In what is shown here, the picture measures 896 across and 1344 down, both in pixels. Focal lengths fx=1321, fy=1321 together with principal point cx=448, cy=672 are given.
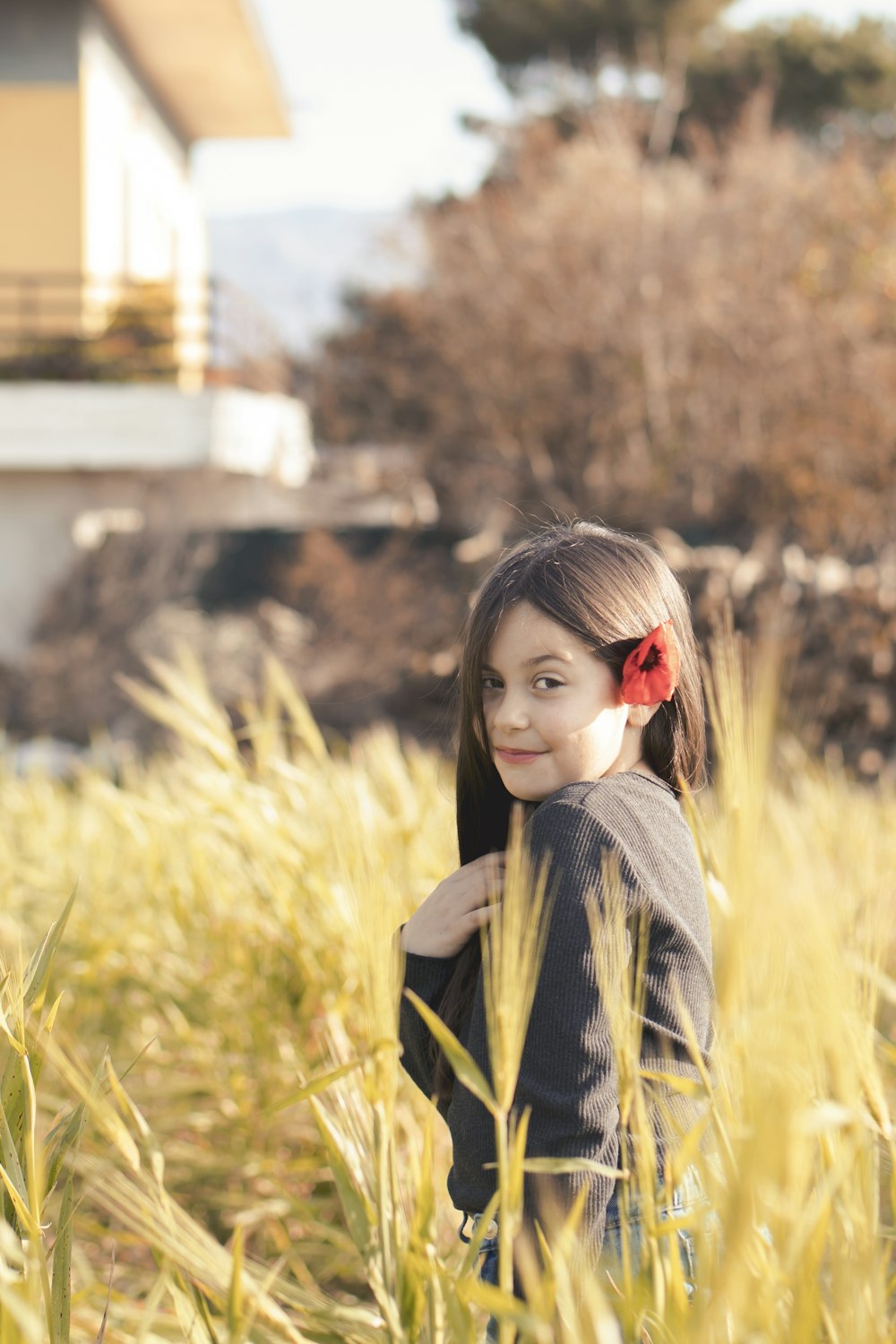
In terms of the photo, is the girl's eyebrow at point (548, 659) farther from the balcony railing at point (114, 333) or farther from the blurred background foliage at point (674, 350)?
the balcony railing at point (114, 333)

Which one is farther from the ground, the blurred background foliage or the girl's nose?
the blurred background foliage

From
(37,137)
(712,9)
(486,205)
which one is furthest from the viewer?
(712,9)

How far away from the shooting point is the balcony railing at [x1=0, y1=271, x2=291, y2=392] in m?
11.7

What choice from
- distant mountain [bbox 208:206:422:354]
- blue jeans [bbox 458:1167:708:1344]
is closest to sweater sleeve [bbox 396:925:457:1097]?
blue jeans [bbox 458:1167:708:1344]

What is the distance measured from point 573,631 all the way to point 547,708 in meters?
0.08

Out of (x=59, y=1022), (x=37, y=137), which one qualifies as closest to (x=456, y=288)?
(x=37, y=137)

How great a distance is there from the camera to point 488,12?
795 inches

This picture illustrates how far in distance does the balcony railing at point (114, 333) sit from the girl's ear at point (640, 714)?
406 inches

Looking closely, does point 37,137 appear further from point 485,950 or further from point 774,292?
point 485,950

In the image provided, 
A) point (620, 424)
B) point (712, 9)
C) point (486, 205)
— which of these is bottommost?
point (620, 424)

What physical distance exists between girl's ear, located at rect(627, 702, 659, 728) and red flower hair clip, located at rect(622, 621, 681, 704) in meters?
0.07

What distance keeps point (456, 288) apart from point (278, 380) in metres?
3.42

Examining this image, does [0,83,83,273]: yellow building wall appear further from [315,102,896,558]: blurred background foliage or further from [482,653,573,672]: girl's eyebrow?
[482,653,573,672]: girl's eyebrow

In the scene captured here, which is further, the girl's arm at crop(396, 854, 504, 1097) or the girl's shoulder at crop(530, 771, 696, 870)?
the girl's arm at crop(396, 854, 504, 1097)
